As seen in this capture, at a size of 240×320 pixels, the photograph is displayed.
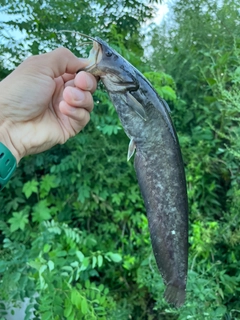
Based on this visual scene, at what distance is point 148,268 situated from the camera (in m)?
1.85

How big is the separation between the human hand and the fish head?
126 millimetres

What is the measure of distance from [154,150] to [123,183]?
1.16 meters

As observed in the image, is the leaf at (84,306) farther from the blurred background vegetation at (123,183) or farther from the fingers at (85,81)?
the fingers at (85,81)

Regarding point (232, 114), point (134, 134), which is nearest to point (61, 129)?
point (134, 134)

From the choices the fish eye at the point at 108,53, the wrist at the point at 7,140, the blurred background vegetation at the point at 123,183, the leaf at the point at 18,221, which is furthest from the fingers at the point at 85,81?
the leaf at the point at 18,221

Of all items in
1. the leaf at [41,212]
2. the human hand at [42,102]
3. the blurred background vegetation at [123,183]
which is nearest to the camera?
the human hand at [42,102]

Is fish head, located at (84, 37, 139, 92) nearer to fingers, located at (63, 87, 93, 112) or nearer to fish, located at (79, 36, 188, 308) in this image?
fish, located at (79, 36, 188, 308)

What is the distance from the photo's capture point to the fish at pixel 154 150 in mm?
879

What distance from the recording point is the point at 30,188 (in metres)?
2.10

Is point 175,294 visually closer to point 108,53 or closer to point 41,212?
point 108,53

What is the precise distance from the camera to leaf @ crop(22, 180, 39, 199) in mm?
2080

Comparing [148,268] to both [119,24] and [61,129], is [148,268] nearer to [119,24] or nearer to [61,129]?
[61,129]

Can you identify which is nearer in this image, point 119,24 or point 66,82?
point 66,82

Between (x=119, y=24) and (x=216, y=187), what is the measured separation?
1015 millimetres
